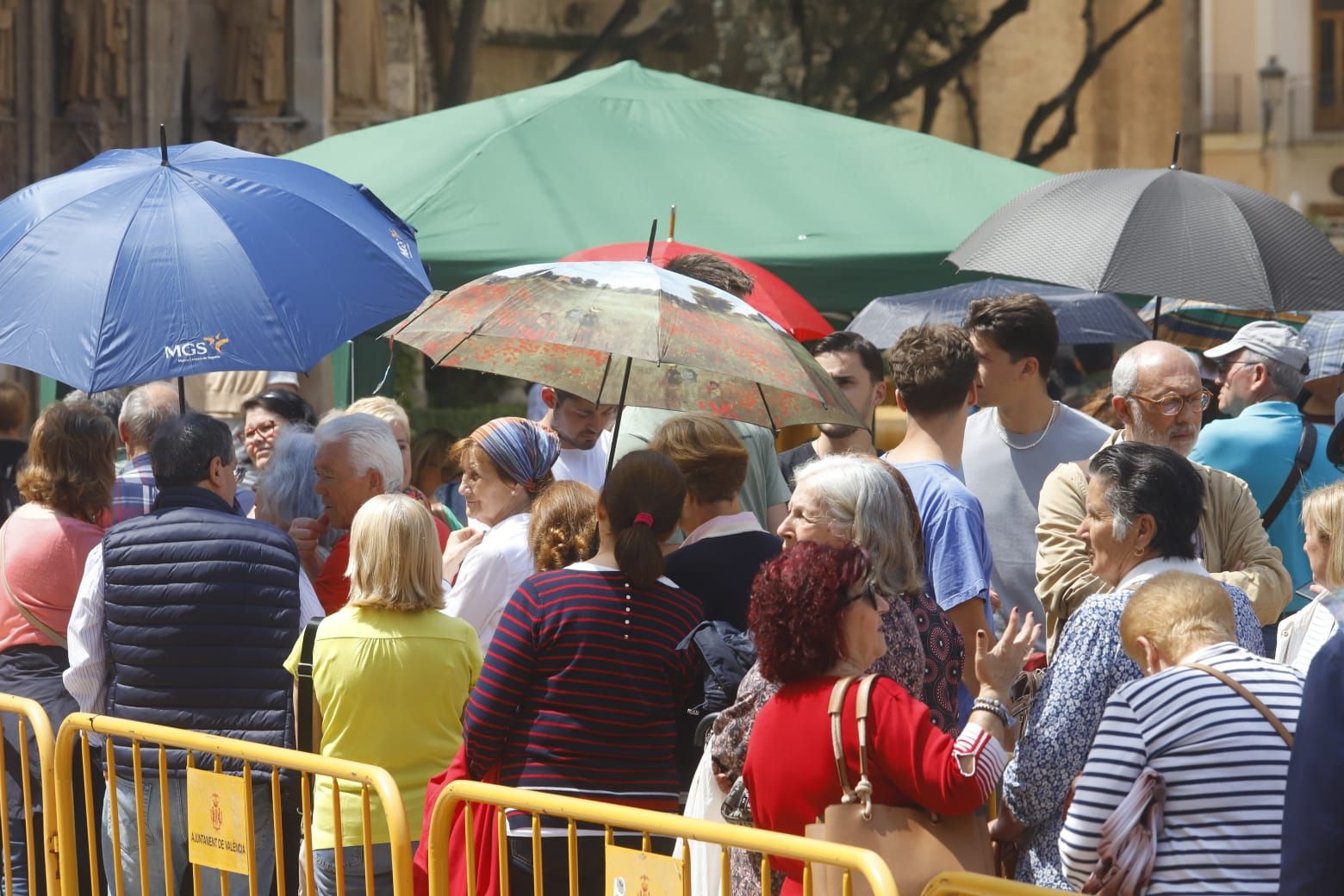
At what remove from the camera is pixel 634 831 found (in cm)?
433

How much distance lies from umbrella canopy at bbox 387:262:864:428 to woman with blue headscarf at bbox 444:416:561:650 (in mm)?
223

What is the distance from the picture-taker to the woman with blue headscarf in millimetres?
5230

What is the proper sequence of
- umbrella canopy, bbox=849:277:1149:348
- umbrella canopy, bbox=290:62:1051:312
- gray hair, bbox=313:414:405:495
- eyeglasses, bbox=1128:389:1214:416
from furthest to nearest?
umbrella canopy, bbox=849:277:1149:348
umbrella canopy, bbox=290:62:1051:312
gray hair, bbox=313:414:405:495
eyeglasses, bbox=1128:389:1214:416

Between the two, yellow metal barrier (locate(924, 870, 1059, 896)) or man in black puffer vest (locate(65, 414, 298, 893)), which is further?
man in black puffer vest (locate(65, 414, 298, 893))

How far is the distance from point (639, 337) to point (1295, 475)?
246 centimetres

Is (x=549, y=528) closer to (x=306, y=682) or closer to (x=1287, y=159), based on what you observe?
(x=306, y=682)

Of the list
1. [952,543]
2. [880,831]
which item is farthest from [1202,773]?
[952,543]

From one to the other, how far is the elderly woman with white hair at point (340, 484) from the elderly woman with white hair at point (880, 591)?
1.90 metres

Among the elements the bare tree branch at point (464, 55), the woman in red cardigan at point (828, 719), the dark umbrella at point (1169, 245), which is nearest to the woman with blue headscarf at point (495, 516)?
the woman in red cardigan at point (828, 719)

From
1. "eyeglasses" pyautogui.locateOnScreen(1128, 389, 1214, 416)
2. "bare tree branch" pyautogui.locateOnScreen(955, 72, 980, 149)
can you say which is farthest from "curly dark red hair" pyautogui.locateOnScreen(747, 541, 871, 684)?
"bare tree branch" pyautogui.locateOnScreen(955, 72, 980, 149)

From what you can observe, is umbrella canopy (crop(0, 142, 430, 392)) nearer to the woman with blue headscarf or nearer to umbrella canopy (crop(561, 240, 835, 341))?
the woman with blue headscarf

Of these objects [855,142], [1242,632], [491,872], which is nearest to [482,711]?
[491,872]

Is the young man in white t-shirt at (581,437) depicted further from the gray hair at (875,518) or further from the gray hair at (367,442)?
the gray hair at (875,518)

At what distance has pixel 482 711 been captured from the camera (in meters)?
4.38
